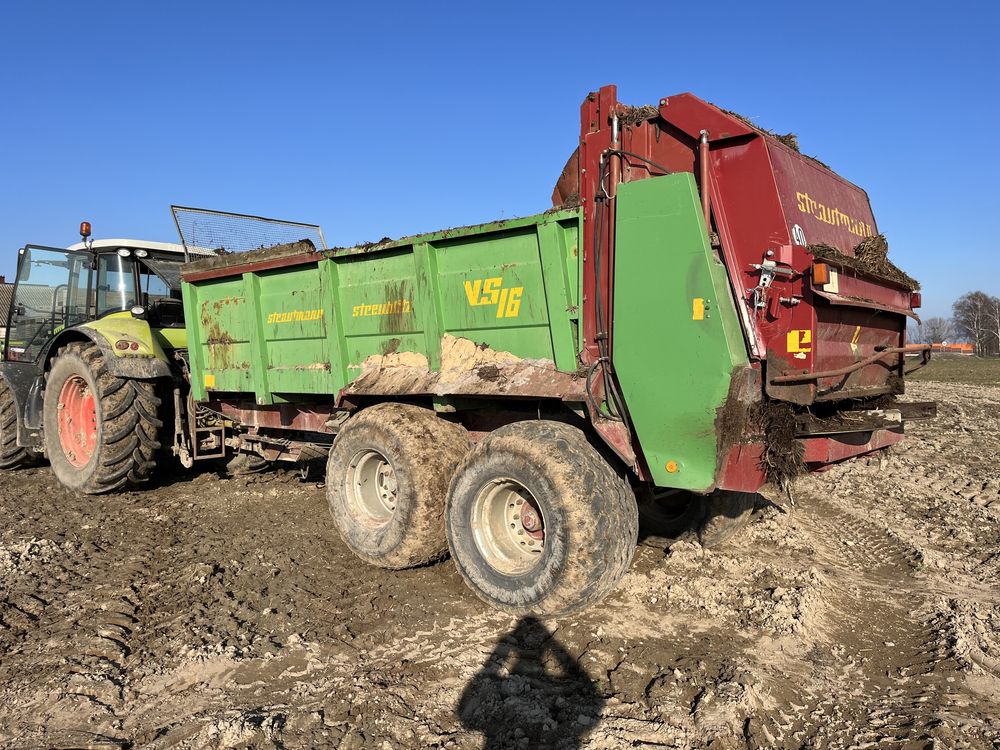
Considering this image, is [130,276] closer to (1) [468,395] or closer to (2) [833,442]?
(1) [468,395]

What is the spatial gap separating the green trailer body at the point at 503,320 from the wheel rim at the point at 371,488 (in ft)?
1.68

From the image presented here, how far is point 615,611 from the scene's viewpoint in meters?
3.93

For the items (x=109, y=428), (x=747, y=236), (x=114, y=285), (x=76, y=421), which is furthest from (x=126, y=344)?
(x=747, y=236)

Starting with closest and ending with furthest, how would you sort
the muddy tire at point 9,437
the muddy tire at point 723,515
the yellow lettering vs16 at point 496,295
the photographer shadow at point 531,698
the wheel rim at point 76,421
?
the photographer shadow at point 531,698, the yellow lettering vs16 at point 496,295, the muddy tire at point 723,515, the wheel rim at point 76,421, the muddy tire at point 9,437

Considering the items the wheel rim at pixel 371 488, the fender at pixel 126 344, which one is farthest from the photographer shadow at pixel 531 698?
the fender at pixel 126 344

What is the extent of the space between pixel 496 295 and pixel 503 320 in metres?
0.16

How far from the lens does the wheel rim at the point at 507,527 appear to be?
13.2 ft

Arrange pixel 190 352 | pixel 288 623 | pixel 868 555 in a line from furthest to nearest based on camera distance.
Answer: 1. pixel 190 352
2. pixel 868 555
3. pixel 288 623

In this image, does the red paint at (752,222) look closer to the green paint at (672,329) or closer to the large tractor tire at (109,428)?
the green paint at (672,329)

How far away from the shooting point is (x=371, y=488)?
5.10 metres

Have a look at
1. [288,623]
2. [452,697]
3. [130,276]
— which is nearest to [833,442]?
[452,697]

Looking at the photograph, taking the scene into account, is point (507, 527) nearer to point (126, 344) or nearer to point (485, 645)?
point (485, 645)

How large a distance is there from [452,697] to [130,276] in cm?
622

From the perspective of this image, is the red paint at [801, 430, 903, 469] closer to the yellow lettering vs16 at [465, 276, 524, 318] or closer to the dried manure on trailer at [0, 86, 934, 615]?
the dried manure on trailer at [0, 86, 934, 615]
